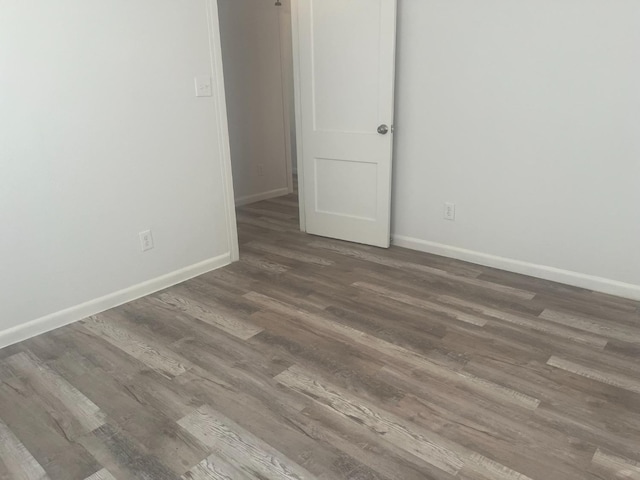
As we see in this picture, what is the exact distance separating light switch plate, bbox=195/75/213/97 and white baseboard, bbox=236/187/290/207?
6.64 ft

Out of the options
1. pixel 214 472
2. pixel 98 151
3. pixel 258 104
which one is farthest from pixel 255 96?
pixel 214 472

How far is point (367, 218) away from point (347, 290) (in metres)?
0.88

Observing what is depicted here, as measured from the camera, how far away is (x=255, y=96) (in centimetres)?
497

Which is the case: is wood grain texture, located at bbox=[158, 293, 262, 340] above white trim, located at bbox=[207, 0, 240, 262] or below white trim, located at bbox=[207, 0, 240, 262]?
below

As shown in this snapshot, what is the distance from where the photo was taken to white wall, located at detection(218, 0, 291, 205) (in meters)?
4.67

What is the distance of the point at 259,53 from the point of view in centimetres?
489

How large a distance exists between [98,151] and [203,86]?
0.79 metres

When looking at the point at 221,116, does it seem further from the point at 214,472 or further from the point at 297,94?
the point at 214,472

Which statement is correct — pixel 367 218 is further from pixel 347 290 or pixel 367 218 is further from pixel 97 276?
pixel 97 276

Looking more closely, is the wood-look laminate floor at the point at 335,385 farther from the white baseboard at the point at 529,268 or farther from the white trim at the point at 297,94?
the white trim at the point at 297,94

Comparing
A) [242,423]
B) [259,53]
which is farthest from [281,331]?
[259,53]

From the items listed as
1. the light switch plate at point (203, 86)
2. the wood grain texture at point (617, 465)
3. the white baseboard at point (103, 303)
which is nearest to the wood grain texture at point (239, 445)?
the wood grain texture at point (617, 465)

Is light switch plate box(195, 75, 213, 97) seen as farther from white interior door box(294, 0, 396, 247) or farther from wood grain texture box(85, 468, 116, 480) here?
wood grain texture box(85, 468, 116, 480)

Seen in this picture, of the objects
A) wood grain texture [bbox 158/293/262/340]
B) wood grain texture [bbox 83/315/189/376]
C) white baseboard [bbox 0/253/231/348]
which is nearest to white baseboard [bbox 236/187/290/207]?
white baseboard [bbox 0/253/231/348]
